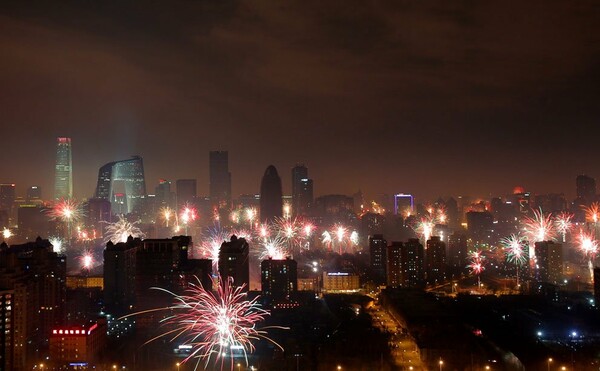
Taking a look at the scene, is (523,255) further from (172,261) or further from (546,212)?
(172,261)

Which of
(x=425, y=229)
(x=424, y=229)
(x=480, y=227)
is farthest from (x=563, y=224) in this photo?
(x=424, y=229)

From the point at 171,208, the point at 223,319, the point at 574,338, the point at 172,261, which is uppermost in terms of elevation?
the point at 171,208

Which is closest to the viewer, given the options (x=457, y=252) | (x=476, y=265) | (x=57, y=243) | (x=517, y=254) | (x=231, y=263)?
(x=231, y=263)

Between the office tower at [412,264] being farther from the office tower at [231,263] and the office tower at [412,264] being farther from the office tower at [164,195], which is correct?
the office tower at [164,195]

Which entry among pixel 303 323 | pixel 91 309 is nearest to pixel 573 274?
pixel 303 323

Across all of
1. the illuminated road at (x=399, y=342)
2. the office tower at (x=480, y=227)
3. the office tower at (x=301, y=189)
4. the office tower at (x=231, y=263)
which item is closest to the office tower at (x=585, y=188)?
the office tower at (x=480, y=227)

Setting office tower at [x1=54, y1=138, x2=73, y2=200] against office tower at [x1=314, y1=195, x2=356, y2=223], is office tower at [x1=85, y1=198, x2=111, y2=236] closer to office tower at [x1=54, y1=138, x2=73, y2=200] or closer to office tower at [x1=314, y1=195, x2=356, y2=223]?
office tower at [x1=54, y1=138, x2=73, y2=200]

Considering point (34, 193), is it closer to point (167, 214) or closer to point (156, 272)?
point (167, 214)
